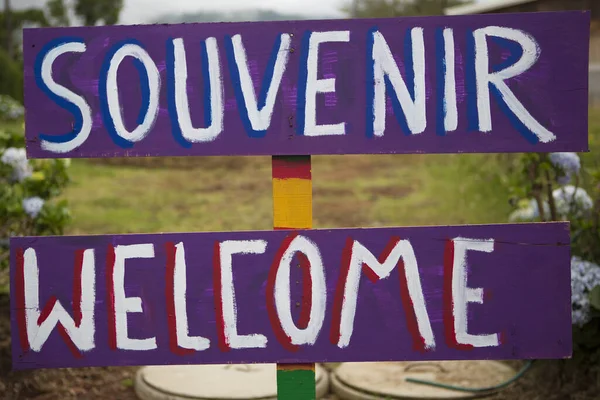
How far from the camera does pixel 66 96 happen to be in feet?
5.92

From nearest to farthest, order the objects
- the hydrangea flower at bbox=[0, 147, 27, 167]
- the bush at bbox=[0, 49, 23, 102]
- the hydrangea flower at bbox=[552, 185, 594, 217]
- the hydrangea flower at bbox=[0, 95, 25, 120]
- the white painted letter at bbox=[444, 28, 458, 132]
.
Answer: the white painted letter at bbox=[444, 28, 458, 132] → the hydrangea flower at bbox=[552, 185, 594, 217] → the hydrangea flower at bbox=[0, 147, 27, 167] → the hydrangea flower at bbox=[0, 95, 25, 120] → the bush at bbox=[0, 49, 23, 102]

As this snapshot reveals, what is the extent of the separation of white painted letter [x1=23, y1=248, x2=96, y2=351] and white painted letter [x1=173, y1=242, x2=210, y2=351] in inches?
8.3

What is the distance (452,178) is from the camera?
6.60m

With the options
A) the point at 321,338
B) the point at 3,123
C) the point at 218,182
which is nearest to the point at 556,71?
the point at 321,338

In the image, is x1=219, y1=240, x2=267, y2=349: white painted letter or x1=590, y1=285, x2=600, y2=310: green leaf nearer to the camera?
x1=219, y1=240, x2=267, y2=349: white painted letter

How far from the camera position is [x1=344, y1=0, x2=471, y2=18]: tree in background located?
57.9 feet

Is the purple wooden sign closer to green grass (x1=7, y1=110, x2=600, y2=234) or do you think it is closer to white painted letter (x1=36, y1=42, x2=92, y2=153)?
white painted letter (x1=36, y1=42, x2=92, y2=153)

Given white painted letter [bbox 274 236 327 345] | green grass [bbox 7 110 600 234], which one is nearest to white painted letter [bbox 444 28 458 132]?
white painted letter [bbox 274 236 327 345]

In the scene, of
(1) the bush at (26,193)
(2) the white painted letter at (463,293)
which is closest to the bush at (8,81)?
(1) the bush at (26,193)

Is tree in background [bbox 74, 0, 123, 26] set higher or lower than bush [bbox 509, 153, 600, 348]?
higher

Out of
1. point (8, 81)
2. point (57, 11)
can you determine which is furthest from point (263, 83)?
point (57, 11)

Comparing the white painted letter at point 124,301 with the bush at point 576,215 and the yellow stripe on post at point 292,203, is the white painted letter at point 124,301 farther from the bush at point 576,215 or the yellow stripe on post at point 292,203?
the bush at point 576,215

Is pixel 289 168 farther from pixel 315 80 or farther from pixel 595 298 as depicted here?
pixel 595 298

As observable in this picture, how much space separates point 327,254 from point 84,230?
356 cm
